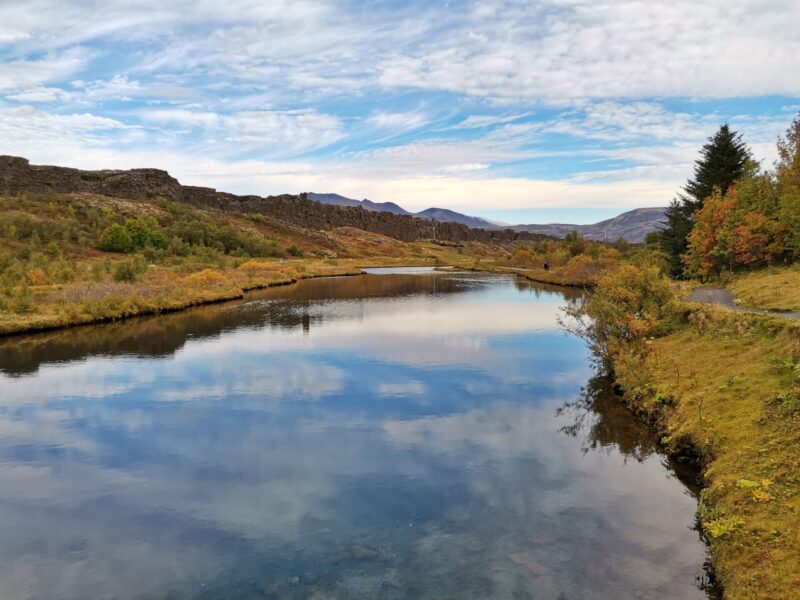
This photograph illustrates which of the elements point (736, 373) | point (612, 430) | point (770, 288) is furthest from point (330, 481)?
point (770, 288)

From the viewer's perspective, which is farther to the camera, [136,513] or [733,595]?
[136,513]

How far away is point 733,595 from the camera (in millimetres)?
9984

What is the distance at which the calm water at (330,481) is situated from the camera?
11719 millimetres

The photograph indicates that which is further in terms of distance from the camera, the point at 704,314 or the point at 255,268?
the point at 255,268

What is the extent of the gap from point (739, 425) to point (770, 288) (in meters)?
19.2

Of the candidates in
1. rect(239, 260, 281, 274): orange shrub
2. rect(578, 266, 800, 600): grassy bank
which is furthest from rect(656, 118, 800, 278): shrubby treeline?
rect(239, 260, 281, 274): orange shrub

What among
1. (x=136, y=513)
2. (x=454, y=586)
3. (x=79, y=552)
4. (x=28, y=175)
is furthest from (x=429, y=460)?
(x=28, y=175)

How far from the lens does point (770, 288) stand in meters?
30.5

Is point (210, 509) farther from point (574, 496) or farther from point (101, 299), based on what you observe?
point (101, 299)

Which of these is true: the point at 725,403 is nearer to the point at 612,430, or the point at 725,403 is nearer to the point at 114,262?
the point at 612,430

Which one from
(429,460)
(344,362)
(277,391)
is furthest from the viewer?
(344,362)

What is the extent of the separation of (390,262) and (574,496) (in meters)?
147

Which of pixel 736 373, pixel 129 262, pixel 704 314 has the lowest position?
pixel 736 373

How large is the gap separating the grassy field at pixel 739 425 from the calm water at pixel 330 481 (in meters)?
1.08
